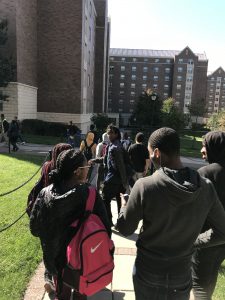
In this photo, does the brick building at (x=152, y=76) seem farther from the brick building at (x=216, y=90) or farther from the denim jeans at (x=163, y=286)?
the denim jeans at (x=163, y=286)

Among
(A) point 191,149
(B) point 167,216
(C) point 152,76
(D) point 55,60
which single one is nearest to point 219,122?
(A) point 191,149

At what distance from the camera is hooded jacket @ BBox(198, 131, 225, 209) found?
8.94 ft

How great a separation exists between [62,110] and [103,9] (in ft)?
84.4

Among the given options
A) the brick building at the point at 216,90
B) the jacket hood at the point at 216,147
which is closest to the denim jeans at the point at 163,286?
the jacket hood at the point at 216,147

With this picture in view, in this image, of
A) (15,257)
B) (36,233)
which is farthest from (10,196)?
(36,233)

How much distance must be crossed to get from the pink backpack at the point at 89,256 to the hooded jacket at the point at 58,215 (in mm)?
73

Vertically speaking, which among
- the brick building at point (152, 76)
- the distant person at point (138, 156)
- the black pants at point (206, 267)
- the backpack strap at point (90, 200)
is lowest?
the black pants at point (206, 267)

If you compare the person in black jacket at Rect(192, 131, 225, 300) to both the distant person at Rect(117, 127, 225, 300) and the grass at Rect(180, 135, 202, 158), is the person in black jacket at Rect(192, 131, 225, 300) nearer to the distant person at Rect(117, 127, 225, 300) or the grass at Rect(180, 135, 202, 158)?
the distant person at Rect(117, 127, 225, 300)

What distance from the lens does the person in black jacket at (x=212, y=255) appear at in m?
2.70

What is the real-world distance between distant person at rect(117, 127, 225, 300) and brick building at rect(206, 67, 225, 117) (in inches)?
5083

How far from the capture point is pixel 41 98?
3400 cm

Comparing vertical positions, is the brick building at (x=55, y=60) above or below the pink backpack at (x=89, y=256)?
above

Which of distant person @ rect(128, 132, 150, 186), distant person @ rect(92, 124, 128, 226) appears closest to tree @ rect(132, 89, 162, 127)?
distant person @ rect(128, 132, 150, 186)

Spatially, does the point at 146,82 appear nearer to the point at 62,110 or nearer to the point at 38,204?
the point at 62,110
